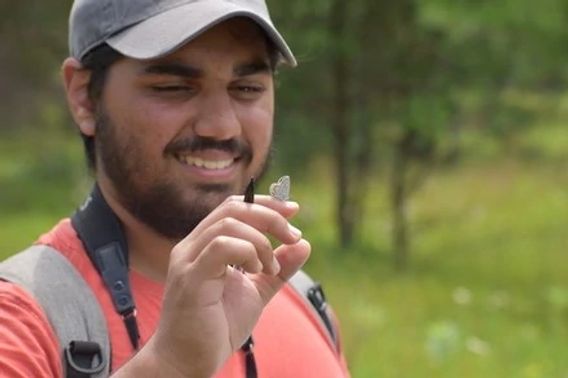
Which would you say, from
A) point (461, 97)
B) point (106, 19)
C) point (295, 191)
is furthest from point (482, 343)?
point (295, 191)

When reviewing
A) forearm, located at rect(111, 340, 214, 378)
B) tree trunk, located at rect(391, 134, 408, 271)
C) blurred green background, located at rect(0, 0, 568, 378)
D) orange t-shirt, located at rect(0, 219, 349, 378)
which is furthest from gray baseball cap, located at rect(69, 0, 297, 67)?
tree trunk, located at rect(391, 134, 408, 271)

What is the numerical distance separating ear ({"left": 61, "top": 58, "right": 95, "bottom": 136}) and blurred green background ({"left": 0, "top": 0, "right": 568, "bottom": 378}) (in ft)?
15.5

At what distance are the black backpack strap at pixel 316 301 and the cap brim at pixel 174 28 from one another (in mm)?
598

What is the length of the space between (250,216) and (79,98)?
A: 818mm

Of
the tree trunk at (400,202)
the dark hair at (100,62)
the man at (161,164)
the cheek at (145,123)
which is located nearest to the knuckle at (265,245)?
the man at (161,164)

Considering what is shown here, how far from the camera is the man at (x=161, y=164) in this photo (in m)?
2.30

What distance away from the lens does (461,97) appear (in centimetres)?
1353

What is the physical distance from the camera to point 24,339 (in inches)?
88.3

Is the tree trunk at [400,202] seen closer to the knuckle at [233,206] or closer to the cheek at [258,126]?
the cheek at [258,126]

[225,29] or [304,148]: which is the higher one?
[225,29]

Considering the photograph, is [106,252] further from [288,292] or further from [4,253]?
[4,253]

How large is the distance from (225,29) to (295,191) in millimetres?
19986

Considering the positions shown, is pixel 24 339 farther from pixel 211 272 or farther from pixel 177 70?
pixel 177 70

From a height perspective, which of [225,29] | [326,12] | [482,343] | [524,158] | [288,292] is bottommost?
[524,158]
